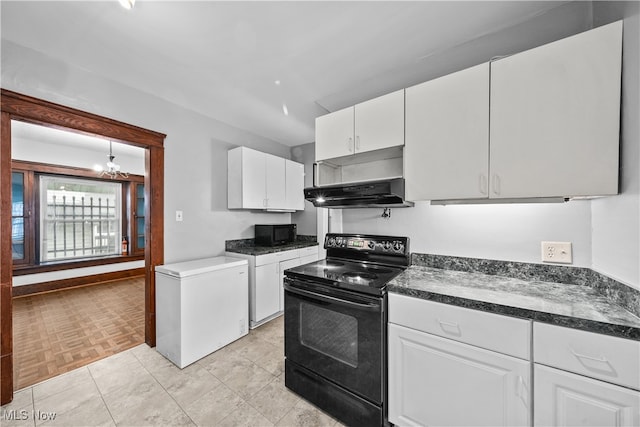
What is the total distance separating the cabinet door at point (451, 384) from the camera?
1.03m

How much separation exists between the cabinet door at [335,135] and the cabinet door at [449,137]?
0.45 meters

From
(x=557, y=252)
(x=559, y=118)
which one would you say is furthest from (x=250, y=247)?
(x=559, y=118)

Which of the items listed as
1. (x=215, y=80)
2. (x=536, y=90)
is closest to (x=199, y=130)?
(x=215, y=80)

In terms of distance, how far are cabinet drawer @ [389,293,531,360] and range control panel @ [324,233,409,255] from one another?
0.57m

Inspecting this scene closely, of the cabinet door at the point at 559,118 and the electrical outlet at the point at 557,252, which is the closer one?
the cabinet door at the point at 559,118

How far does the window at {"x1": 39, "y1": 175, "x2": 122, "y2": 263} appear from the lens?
418 centimetres

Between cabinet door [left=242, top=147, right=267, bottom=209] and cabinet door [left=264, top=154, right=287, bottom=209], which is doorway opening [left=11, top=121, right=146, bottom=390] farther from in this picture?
cabinet door [left=264, top=154, right=287, bottom=209]

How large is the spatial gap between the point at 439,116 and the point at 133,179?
576 centimetres

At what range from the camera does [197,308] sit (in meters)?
2.16

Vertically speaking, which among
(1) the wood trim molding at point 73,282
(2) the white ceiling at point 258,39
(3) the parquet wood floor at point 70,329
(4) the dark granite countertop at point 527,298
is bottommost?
(3) the parquet wood floor at point 70,329

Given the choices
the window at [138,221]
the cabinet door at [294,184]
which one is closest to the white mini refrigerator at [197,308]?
the cabinet door at [294,184]

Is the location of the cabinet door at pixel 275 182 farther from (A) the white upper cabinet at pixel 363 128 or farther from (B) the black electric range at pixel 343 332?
(B) the black electric range at pixel 343 332

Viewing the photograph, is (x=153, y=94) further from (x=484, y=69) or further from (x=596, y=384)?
(x=596, y=384)

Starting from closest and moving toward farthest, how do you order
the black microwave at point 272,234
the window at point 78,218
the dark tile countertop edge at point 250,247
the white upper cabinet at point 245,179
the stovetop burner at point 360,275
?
the stovetop burner at point 360,275, the dark tile countertop edge at point 250,247, the white upper cabinet at point 245,179, the black microwave at point 272,234, the window at point 78,218
